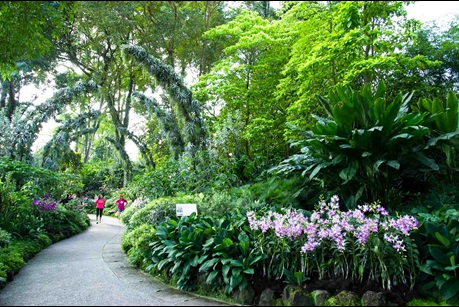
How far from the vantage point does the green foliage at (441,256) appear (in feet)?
9.39

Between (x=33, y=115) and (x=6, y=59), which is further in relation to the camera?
(x=33, y=115)

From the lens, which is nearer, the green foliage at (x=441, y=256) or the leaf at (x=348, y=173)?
the green foliage at (x=441, y=256)

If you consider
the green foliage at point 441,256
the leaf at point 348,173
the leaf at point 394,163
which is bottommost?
the green foliage at point 441,256

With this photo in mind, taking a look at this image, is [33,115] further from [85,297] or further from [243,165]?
[85,297]

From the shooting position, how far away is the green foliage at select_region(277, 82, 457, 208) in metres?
4.29

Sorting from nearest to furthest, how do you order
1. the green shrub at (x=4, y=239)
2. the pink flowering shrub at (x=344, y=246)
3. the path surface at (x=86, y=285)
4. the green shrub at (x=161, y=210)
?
1. the pink flowering shrub at (x=344, y=246)
2. the path surface at (x=86, y=285)
3. the green shrub at (x=4, y=239)
4. the green shrub at (x=161, y=210)

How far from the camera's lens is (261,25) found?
9727mm

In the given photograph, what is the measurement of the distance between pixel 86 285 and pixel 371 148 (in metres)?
4.06

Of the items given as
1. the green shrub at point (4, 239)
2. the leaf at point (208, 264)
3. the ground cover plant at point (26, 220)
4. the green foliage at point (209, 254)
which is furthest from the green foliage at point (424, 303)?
the green shrub at point (4, 239)

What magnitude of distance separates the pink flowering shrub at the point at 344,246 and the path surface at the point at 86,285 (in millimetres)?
882

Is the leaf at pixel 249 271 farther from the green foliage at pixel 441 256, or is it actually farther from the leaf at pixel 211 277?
the green foliage at pixel 441 256

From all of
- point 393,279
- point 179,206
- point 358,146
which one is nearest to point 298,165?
point 358,146

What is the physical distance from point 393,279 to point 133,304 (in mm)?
2504

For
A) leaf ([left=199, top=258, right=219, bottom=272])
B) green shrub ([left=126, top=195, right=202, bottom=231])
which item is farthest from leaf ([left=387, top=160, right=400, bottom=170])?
green shrub ([left=126, top=195, right=202, bottom=231])
